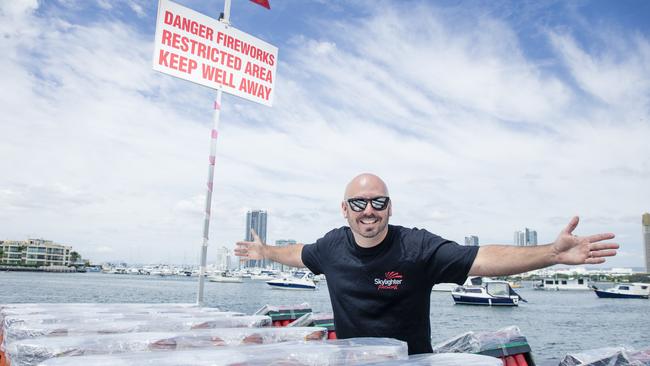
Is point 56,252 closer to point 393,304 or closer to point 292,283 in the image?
point 292,283

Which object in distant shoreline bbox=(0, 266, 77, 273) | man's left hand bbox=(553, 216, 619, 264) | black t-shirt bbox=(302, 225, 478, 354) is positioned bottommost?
distant shoreline bbox=(0, 266, 77, 273)

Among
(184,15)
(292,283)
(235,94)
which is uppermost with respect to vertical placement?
(184,15)

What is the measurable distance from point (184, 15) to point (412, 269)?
6418 mm

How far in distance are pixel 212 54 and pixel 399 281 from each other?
6.27 metres

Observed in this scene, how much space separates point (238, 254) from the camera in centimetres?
588

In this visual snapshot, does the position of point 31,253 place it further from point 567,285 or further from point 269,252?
point 269,252

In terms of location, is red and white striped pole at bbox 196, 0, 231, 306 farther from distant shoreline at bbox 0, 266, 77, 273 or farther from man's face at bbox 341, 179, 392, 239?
distant shoreline at bbox 0, 266, 77, 273

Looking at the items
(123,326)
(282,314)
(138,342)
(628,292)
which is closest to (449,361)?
(138,342)

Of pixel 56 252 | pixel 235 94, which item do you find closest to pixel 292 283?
pixel 235 94

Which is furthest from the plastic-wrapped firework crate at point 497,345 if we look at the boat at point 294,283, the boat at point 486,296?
the boat at point 294,283

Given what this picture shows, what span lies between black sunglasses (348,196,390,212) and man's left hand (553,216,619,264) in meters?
1.20

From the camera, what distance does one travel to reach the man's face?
3.73 m

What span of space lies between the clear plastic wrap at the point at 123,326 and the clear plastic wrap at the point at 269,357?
1516 mm

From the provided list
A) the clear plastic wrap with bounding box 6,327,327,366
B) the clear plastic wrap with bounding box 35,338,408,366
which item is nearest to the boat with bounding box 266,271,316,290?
the clear plastic wrap with bounding box 6,327,327,366
